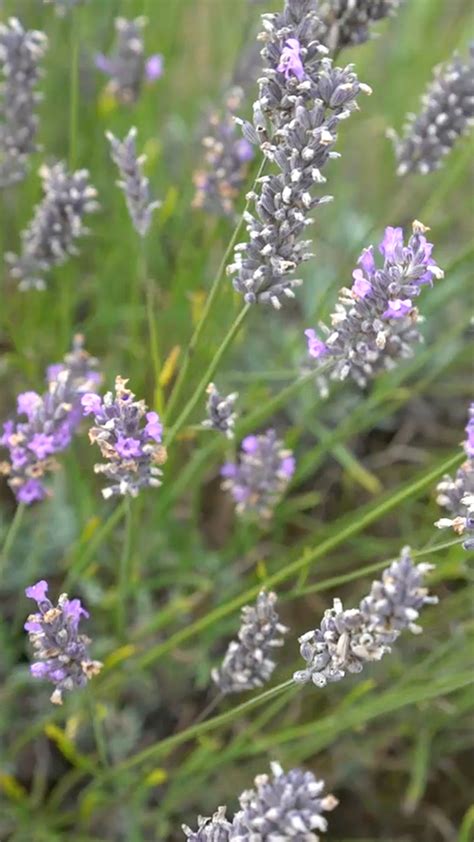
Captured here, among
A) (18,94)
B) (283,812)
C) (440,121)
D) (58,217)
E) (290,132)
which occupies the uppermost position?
(18,94)

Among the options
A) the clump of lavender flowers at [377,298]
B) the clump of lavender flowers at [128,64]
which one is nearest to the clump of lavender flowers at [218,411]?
the clump of lavender flowers at [377,298]

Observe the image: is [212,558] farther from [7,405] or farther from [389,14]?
[389,14]

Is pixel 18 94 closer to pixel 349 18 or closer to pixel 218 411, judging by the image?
pixel 349 18

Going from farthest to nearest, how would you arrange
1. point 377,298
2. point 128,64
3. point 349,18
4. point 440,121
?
point 128,64, point 440,121, point 349,18, point 377,298

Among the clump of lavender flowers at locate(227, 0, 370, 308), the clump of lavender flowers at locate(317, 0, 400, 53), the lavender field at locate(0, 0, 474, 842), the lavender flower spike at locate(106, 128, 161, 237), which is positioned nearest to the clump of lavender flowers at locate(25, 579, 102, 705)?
the lavender field at locate(0, 0, 474, 842)

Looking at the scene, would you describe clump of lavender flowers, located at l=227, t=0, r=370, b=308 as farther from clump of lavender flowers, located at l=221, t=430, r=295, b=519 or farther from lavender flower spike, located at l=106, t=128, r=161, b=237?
clump of lavender flowers, located at l=221, t=430, r=295, b=519

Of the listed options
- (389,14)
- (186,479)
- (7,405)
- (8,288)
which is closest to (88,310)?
(8,288)

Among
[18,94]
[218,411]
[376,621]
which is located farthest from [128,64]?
[376,621]
